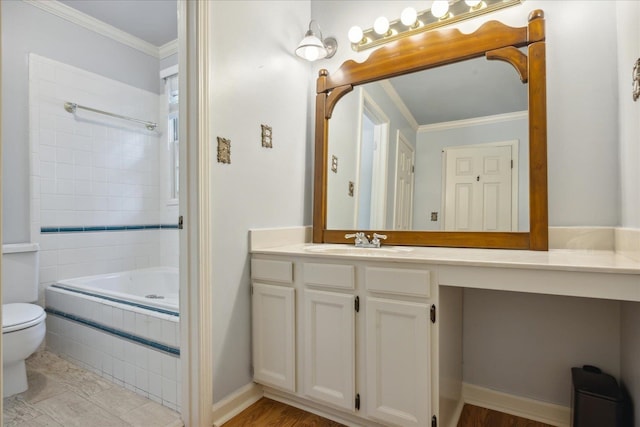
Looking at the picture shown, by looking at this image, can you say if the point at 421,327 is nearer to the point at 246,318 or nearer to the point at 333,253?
the point at 333,253

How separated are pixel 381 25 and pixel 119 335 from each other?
2311 mm

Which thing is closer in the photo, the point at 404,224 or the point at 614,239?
the point at 614,239

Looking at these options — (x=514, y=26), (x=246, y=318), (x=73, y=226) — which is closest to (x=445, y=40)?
(x=514, y=26)

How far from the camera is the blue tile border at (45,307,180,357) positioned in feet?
5.69

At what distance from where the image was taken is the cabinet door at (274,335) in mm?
1617

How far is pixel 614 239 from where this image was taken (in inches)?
57.8

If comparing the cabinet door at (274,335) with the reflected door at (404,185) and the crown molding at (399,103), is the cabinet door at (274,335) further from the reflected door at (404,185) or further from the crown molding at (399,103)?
the crown molding at (399,103)

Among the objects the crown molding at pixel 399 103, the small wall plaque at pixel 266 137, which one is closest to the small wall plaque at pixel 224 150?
the small wall plaque at pixel 266 137

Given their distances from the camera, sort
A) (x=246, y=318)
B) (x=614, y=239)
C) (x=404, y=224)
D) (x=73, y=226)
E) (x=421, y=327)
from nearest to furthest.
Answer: (x=421, y=327) → (x=614, y=239) → (x=246, y=318) → (x=404, y=224) → (x=73, y=226)

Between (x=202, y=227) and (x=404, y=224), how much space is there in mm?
1046

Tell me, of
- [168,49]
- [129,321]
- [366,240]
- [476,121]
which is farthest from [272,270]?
[168,49]

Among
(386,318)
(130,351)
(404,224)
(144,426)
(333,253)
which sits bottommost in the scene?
(144,426)

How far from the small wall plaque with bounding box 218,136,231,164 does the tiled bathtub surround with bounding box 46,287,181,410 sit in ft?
2.73

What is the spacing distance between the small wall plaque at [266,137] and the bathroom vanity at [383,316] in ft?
1.91
